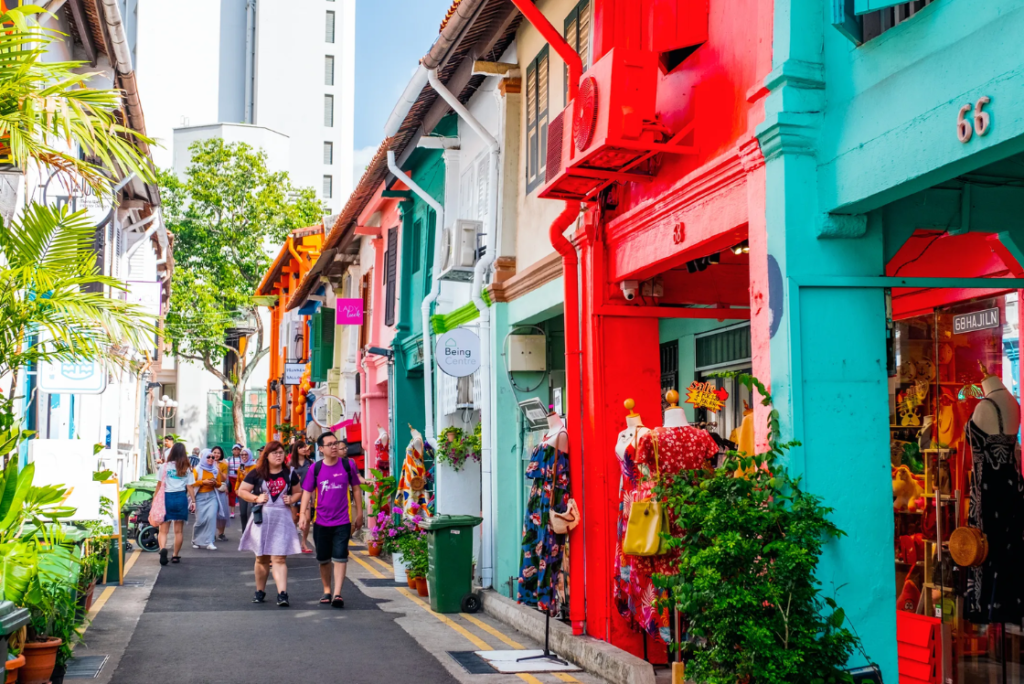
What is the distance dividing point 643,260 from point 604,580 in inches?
101

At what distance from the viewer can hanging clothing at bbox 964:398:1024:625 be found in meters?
6.83

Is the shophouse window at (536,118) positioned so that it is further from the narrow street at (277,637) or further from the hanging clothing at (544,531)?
the narrow street at (277,637)

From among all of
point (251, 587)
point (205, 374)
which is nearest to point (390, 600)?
point (251, 587)

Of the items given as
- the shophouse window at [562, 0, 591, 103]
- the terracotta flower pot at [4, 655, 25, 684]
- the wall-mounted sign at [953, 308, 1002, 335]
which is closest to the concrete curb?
the wall-mounted sign at [953, 308, 1002, 335]

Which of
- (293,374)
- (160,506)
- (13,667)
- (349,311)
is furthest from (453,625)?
(293,374)

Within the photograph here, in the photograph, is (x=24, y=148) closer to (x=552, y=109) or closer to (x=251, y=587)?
(x=552, y=109)

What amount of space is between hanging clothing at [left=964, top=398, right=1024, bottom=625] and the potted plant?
7.27 m

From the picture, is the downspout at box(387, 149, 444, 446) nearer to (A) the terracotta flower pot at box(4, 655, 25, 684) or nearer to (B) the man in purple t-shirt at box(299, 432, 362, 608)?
(B) the man in purple t-shirt at box(299, 432, 362, 608)

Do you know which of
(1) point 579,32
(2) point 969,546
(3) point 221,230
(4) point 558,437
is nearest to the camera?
(2) point 969,546

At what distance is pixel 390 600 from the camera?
41.3ft

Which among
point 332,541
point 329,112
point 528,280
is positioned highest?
point 329,112

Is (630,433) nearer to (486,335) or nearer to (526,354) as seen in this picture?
(526,354)

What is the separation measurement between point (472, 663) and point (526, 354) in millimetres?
3810

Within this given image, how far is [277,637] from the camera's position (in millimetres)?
9945
